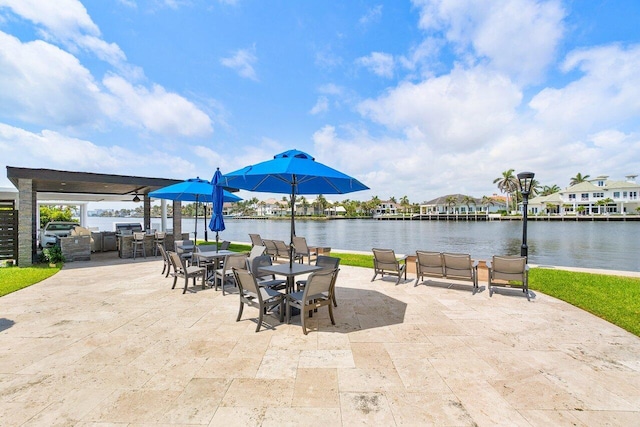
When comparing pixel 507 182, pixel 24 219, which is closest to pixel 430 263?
pixel 24 219

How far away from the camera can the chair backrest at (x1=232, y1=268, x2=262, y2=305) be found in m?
3.80

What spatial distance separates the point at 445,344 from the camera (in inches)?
136

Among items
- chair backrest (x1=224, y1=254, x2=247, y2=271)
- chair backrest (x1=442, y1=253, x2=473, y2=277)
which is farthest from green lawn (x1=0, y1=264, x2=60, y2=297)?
chair backrest (x1=442, y1=253, x2=473, y2=277)

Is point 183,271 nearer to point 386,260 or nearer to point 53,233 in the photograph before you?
point 386,260

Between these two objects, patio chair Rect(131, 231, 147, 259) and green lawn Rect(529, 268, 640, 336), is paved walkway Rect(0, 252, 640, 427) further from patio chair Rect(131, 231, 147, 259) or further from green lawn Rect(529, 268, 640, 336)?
patio chair Rect(131, 231, 147, 259)

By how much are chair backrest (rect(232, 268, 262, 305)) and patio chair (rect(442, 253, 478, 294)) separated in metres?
4.35

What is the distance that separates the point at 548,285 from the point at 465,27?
8260mm

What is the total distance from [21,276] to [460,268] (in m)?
11.0

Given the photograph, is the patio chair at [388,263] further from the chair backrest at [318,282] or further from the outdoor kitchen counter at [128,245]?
the outdoor kitchen counter at [128,245]

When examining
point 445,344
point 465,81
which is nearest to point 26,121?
point 445,344

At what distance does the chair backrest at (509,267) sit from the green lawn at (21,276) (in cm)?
1016

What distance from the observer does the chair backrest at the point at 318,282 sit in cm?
370

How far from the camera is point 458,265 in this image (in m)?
6.08

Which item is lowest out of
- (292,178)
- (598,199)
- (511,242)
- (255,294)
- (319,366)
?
(511,242)
